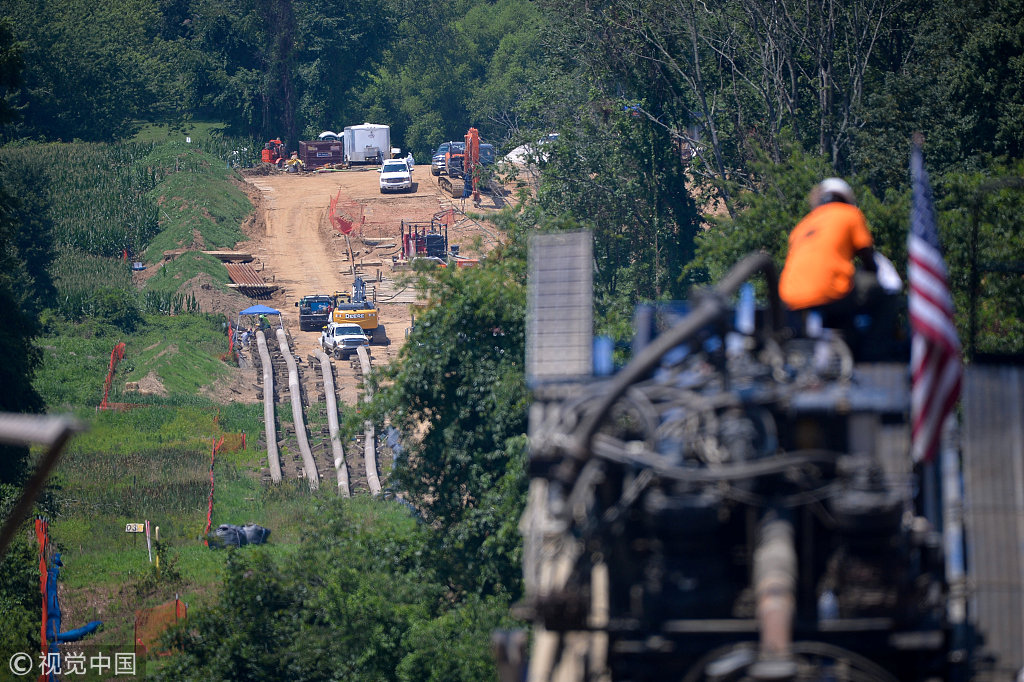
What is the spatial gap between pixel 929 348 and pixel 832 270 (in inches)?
50.9

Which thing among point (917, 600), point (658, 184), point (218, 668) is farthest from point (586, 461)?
point (658, 184)

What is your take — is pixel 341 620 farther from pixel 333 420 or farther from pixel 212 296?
pixel 212 296

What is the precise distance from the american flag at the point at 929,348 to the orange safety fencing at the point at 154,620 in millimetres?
19356

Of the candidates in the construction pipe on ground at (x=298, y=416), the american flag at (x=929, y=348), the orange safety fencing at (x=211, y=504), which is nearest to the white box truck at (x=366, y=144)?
the construction pipe on ground at (x=298, y=416)

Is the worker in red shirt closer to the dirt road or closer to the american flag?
the american flag

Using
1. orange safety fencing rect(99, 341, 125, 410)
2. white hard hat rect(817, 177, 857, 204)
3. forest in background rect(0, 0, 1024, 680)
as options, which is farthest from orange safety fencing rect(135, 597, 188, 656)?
white hard hat rect(817, 177, 857, 204)

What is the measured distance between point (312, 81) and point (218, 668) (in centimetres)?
7029

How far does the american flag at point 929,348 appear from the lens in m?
8.99

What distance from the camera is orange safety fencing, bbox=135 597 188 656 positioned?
25261mm

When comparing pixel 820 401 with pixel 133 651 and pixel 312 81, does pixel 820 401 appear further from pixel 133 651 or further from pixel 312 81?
pixel 312 81

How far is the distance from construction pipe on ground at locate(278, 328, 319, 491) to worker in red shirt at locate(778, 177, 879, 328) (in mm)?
26611

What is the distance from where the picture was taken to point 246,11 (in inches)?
3346

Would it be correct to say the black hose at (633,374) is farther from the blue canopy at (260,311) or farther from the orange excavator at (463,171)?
the orange excavator at (463,171)

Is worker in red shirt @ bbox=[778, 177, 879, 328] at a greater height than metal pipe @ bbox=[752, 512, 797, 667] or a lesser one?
greater
